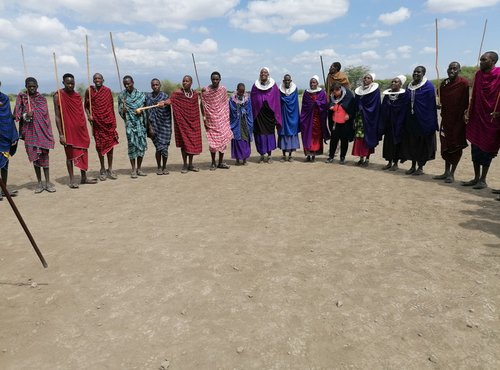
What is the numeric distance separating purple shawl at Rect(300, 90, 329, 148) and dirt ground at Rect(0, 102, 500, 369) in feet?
9.67

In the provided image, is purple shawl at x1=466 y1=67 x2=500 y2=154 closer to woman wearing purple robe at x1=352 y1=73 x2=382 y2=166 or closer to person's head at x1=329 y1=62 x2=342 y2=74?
woman wearing purple robe at x1=352 y1=73 x2=382 y2=166

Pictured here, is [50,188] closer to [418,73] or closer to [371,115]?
[371,115]

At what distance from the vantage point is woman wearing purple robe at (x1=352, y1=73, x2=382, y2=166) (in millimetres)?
7563

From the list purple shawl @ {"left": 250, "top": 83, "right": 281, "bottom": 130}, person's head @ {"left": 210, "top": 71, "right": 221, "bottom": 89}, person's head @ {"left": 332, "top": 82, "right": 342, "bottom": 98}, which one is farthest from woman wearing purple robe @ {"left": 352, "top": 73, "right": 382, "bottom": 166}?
person's head @ {"left": 210, "top": 71, "right": 221, "bottom": 89}

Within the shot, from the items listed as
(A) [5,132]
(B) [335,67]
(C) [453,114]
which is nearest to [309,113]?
(B) [335,67]

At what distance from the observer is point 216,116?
7.79 m

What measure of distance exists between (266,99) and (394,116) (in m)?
2.66

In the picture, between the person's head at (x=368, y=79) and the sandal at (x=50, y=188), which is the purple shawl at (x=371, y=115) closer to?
the person's head at (x=368, y=79)

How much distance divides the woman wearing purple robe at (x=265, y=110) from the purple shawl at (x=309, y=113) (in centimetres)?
62

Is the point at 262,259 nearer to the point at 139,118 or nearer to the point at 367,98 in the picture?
the point at 139,118

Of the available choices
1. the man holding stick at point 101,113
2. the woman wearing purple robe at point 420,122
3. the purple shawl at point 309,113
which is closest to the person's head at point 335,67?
the purple shawl at point 309,113

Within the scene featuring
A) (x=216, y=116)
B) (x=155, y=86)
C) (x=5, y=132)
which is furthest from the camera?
(x=216, y=116)

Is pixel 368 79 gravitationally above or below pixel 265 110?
above

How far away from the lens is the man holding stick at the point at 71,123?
21.2 feet
